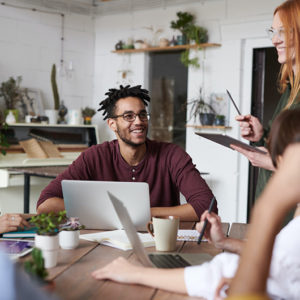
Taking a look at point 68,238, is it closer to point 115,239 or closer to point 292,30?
point 115,239

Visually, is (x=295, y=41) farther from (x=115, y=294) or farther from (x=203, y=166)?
(x=203, y=166)

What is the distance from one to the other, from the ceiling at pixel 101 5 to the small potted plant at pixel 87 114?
1.11 meters

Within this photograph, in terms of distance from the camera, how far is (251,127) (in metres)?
2.05

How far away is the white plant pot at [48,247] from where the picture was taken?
1.31 m

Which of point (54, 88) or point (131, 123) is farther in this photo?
point (54, 88)

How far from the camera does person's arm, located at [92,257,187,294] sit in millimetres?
1135

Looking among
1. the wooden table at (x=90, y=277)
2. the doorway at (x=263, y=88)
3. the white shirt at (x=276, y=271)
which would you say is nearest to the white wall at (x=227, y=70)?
the doorway at (x=263, y=88)

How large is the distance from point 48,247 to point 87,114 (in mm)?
4142

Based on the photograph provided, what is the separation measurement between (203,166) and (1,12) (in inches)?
101

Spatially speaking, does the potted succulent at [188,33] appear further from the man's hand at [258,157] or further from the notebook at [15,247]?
the notebook at [15,247]

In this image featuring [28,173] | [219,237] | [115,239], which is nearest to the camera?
[219,237]

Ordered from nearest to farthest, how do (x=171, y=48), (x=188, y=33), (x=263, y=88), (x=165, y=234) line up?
(x=165, y=234) → (x=263, y=88) → (x=188, y=33) → (x=171, y=48)

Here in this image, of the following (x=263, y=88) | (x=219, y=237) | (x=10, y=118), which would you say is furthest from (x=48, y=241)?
(x=263, y=88)

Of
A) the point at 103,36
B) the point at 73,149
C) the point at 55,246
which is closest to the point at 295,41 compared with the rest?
the point at 55,246
